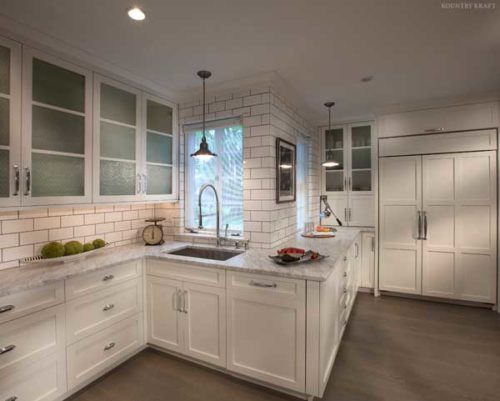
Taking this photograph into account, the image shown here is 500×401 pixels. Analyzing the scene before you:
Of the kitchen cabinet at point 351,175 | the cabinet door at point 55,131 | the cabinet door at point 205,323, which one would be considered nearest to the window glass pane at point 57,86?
the cabinet door at point 55,131

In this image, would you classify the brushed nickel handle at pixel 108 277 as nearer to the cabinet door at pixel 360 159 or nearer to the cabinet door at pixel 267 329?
the cabinet door at pixel 267 329

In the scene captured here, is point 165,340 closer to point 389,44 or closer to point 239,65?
point 239,65

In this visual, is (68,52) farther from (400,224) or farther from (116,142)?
(400,224)

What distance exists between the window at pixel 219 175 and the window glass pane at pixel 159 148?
22cm

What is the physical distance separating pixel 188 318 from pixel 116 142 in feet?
5.40

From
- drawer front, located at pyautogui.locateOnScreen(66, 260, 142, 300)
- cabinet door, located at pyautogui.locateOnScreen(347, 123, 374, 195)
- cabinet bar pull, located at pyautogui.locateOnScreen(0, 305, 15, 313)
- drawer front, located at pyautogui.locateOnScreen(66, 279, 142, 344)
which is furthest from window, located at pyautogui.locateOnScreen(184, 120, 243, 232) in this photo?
cabinet door, located at pyautogui.locateOnScreen(347, 123, 374, 195)

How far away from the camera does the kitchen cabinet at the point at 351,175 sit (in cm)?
403

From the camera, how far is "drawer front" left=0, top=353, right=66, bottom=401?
5.15 ft

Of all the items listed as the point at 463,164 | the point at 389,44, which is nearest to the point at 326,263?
the point at 389,44

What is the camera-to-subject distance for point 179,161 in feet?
10.4

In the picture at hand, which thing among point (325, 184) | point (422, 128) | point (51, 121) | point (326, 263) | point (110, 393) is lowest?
point (110, 393)

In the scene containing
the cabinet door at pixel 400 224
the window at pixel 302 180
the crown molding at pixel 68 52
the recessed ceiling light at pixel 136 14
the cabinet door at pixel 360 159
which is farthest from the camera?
the cabinet door at pixel 360 159

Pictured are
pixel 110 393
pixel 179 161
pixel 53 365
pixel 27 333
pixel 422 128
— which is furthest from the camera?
pixel 422 128

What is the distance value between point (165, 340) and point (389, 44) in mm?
2984
